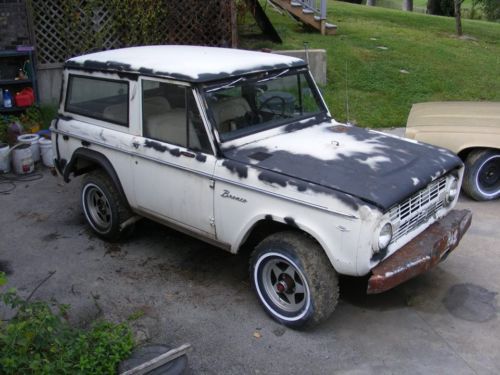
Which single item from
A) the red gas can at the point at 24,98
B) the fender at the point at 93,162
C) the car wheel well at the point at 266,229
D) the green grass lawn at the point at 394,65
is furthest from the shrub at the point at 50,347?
the green grass lawn at the point at 394,65

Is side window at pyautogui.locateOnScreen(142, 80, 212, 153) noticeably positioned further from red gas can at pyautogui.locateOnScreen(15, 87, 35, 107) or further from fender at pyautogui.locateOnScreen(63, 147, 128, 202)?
red gas can at pyautogui.locateOnScreen(15, 87, 35, 107)

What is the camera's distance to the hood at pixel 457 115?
629cm

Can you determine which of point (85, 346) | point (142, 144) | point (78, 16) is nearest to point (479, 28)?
point (78, 16)

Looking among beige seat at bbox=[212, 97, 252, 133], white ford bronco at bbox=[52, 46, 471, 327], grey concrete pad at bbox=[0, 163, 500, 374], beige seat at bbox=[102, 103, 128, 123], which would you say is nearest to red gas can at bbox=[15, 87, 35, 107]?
grey concrete pad at bbox=[0, 163, 500, 374]

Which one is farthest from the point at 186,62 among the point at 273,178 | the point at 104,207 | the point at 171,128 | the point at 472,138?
the point at 472,138

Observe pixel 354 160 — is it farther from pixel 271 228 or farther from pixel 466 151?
pixel 466 151

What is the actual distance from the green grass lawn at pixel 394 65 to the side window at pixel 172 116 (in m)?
5.05

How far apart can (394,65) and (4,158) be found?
791 cm

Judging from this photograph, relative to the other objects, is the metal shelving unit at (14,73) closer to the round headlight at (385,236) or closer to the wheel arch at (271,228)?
the wheel arch at (271,228)

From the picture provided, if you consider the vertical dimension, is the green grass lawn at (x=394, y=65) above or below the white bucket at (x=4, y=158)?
above

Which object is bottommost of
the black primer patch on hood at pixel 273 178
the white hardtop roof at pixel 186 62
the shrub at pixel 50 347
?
the shrub at pixel 50 347

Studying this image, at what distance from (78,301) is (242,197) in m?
1.65

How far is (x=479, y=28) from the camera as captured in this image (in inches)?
682

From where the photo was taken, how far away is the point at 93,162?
17.8 ft
